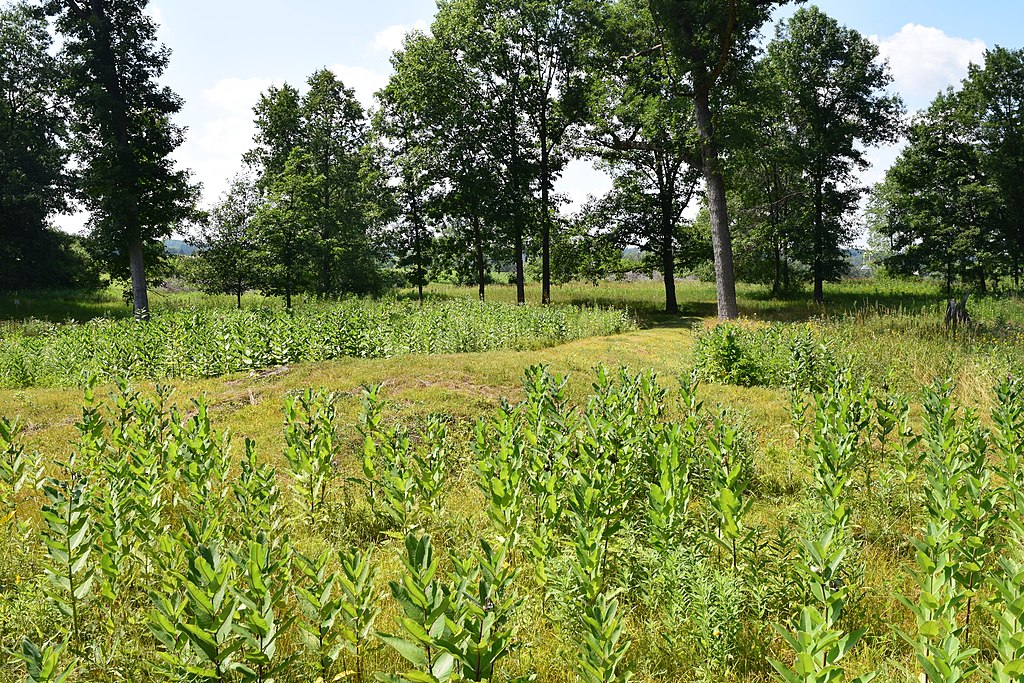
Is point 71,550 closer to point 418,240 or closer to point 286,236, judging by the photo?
→ point 286,236

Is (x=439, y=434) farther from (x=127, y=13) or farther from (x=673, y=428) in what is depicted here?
(x=127, y=13)

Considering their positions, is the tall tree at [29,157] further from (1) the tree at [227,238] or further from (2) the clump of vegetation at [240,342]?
(2) the clump of vegetation at [240,342]

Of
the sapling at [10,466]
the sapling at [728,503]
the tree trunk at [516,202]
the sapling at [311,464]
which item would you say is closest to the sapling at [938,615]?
the sapling at [728,503]

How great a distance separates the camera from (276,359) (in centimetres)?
1120

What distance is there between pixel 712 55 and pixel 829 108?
1271 cm

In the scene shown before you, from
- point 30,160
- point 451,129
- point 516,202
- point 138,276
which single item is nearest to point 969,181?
point 516,202

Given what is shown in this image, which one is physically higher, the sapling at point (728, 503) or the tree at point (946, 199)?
the tree at point (946, 199)

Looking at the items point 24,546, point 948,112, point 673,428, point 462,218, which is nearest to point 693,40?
point 462,218

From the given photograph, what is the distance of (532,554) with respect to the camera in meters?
3.10

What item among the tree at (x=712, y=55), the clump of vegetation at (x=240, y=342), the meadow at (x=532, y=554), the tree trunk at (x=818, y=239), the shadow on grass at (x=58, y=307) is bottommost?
the meadow at (x=532, y=554)

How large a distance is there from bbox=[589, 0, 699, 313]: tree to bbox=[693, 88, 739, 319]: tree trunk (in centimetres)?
38

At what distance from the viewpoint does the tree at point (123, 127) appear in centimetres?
1997

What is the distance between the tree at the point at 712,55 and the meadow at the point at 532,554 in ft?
41.4

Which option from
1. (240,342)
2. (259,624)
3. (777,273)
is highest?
(777,273)
